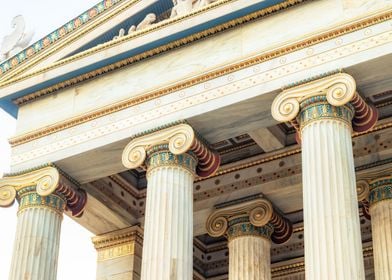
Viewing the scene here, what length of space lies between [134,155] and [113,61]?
9.59 ft

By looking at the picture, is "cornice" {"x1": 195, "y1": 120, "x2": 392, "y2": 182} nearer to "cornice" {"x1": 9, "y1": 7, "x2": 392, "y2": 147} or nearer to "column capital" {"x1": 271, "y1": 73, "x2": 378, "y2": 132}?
"column capital" {"x1": 271, "y1": 73, "x2": 378, "y2": 132}

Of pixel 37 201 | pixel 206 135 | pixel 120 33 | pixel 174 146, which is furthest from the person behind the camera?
pixel 120 33

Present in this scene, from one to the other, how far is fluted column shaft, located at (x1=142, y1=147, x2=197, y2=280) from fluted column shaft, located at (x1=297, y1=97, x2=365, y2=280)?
3.42 meters

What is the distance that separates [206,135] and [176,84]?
1.52 meters

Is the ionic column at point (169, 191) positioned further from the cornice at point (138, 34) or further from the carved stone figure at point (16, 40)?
the carved stone figure at point (16, 40)

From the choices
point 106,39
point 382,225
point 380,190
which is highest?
point 106,39

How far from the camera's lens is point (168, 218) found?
85.4 ft

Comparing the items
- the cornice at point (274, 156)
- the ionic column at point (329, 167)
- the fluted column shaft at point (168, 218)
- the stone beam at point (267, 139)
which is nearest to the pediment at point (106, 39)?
the ionic column at point (329, 167)

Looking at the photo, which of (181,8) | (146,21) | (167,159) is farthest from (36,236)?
(181,8)

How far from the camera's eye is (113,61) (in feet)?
93.8

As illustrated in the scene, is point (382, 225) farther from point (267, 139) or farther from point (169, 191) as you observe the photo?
point (169, 191)

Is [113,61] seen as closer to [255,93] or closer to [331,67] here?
[255,93]

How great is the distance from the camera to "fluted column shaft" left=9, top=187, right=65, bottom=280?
90.8 feet

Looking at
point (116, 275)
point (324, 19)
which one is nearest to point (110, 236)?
point (116, 275)
